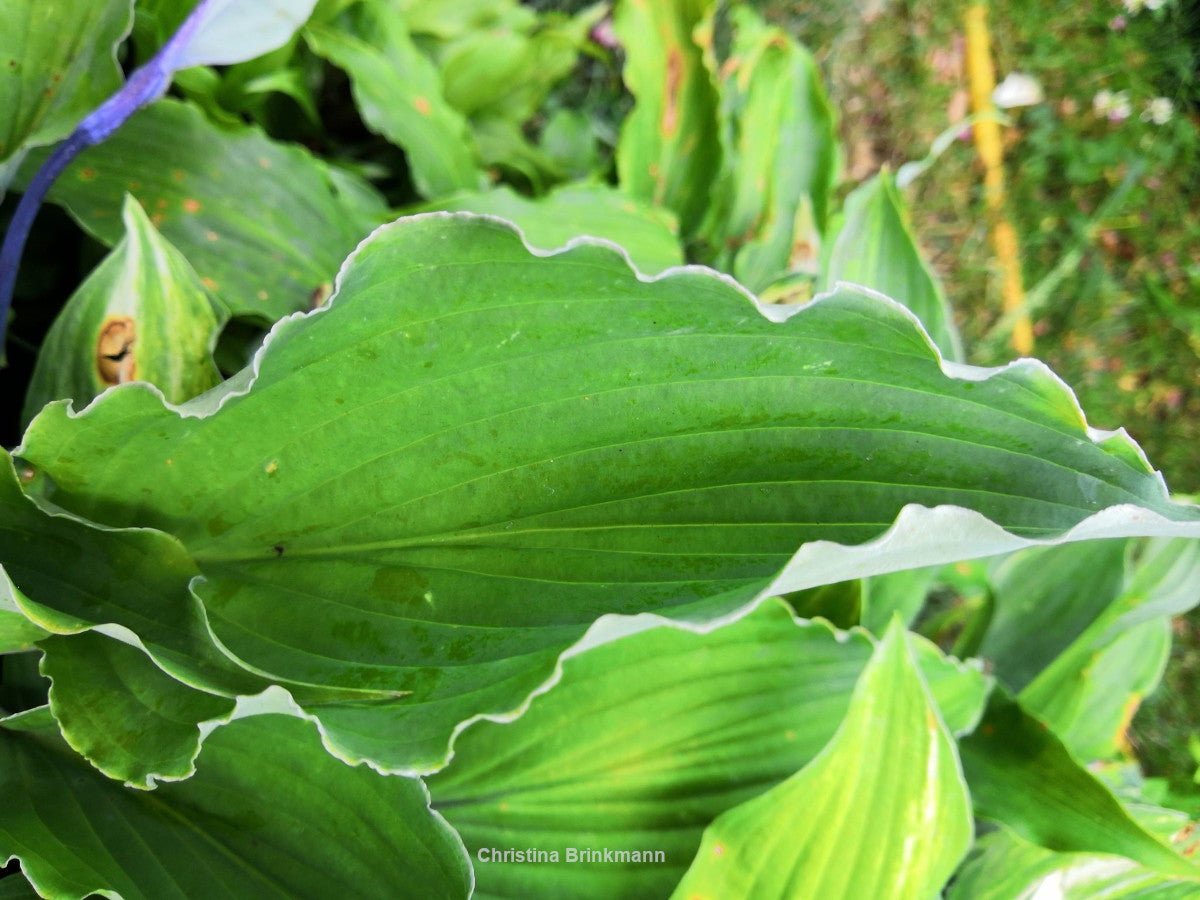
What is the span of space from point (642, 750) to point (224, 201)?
1.55ft

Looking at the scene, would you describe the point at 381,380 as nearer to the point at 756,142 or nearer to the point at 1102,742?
the point at 756,142

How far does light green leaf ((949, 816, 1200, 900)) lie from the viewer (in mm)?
651

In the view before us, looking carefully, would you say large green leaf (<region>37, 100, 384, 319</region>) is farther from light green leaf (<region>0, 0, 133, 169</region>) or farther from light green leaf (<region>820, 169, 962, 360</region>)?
light green leaf (<region>820, 169, 962, 360</region>)

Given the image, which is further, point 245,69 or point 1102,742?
point 1102,742

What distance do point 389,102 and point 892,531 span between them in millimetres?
620

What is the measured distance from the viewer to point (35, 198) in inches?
17.4

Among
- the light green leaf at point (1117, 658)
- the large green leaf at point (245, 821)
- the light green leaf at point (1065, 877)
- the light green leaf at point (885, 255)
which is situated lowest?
the light green leaf at point (1065, 877)

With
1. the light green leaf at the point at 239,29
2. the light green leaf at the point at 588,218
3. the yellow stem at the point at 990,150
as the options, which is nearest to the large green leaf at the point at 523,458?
the light green leaf at the point at 239,29

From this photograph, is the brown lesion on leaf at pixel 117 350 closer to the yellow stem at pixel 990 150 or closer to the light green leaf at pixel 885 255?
the light green leaf at pixel 885 255

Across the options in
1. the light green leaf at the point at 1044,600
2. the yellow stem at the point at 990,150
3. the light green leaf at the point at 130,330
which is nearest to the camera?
the light green leaf at the point at 130,330

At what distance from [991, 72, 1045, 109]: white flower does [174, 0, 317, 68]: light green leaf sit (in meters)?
1.38

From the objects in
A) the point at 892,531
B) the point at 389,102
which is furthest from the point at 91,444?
the point at 389,102

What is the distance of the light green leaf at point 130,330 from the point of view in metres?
0.49

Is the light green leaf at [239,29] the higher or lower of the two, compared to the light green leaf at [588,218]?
higher
